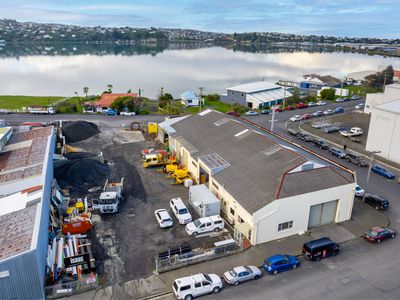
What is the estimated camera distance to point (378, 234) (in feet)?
78.2

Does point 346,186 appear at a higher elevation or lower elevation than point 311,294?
higher

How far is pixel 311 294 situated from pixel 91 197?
19843 mm

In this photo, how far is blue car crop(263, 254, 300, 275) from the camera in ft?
66.7

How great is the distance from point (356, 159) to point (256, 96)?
115 feet

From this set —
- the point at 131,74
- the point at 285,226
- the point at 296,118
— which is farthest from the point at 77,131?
the point at 131,74

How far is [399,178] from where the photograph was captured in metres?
34.2

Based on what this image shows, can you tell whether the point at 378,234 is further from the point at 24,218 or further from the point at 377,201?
the point at 24,218

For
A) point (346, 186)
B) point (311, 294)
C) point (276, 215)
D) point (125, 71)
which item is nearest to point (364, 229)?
point (346, 186)

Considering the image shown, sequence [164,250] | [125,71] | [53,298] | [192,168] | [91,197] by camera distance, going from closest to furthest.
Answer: [53,298]
[164,250]
[91,197]
[192,168]
[125,71]

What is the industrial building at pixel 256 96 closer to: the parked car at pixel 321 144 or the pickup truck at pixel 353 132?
the pickup truck at pixel 353 132

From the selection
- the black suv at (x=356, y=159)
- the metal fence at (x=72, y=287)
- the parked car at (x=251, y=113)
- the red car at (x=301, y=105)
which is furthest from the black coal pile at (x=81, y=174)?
the red car at (x=301, y=105)

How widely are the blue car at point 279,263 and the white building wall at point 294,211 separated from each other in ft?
8.12

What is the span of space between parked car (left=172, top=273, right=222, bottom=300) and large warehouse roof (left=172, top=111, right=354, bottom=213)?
625cm

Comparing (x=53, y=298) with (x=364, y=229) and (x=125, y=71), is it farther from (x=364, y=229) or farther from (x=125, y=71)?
(x=125, y=71)
